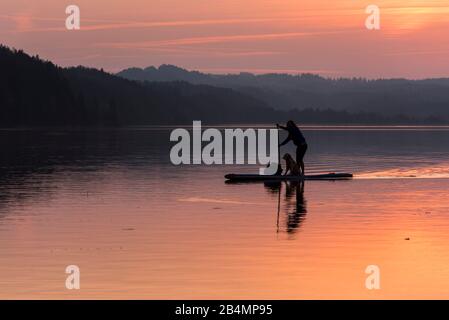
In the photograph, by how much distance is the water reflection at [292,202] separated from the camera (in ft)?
87.5

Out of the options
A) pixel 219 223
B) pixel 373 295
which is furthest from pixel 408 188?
pixel 373 295

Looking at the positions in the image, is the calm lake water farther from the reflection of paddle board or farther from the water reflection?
the reflection of paddle board

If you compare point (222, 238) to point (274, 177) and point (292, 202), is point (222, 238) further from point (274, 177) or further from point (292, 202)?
point (274, 177)

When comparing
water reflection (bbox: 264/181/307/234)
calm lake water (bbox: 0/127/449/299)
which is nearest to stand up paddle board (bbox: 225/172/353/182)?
water reflection (bbox: 264/181/307/234)

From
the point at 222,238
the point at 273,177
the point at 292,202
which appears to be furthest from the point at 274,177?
the point at 222,238

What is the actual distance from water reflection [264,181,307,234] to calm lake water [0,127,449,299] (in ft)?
0.17

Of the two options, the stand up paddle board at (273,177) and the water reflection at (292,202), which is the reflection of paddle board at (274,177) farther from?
the water reflection at (292,202)

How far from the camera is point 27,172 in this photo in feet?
164

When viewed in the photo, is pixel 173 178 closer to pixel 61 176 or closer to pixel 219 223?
pixel 61 176

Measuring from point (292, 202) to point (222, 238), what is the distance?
32.3 ft

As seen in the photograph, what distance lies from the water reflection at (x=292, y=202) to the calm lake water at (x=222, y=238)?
5 centimetres

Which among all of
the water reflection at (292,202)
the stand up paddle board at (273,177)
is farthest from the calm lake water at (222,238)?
the stand up paddle board at (273,177)

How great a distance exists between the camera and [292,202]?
109 ft
